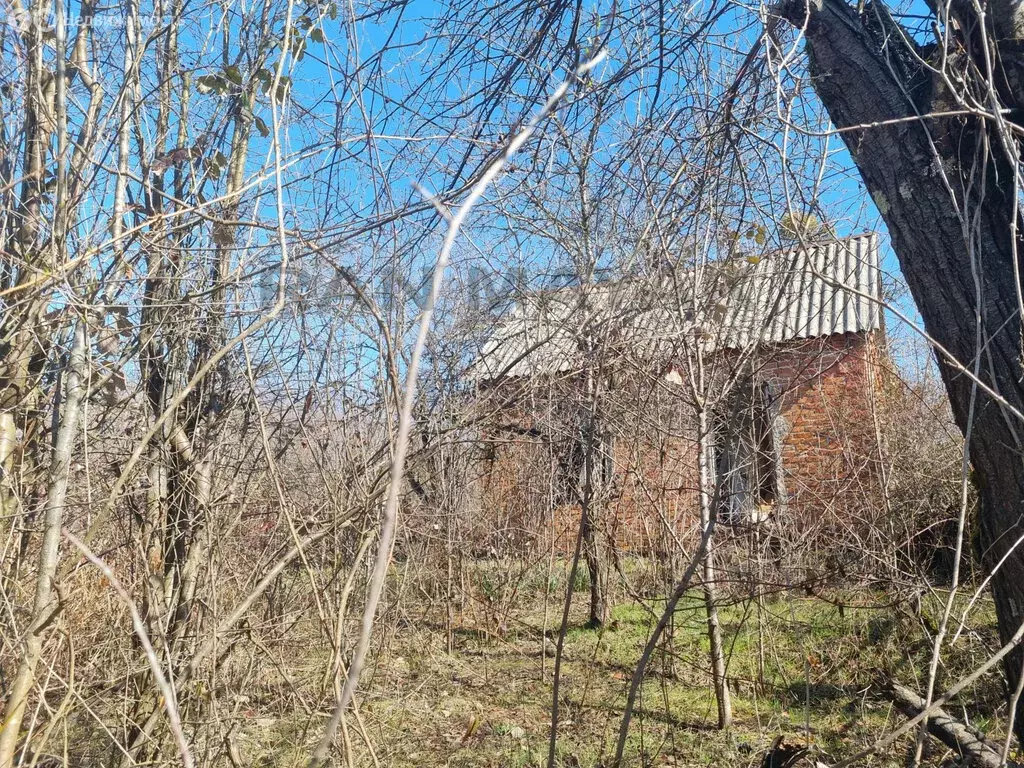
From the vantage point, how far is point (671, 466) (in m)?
6.10

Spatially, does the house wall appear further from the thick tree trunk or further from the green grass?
the thick tree trunk

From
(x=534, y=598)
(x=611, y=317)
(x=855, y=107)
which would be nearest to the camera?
(x=855, y=107)

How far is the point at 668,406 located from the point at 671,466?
3.87 feet

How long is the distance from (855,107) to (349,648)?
319 centimetres

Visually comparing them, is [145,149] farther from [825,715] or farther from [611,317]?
[825,715]

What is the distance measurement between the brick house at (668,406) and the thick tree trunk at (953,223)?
845mm

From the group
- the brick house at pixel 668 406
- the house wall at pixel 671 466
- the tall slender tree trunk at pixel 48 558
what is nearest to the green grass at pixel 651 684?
the house wall at pixel 671 466

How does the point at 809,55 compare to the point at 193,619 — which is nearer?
the point at 809,55

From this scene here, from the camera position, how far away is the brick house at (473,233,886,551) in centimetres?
363

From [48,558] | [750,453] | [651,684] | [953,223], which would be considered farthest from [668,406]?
[48,558]

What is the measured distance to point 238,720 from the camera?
9.37 feet

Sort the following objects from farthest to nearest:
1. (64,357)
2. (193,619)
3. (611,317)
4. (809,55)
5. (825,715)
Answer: (825,715) < (611,317) < (193,619) < (64,357) < (809,55)

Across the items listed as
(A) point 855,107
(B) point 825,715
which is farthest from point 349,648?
(A) point 855,107

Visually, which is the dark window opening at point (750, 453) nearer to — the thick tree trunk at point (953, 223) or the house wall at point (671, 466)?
the house wall at point (671, 466)
